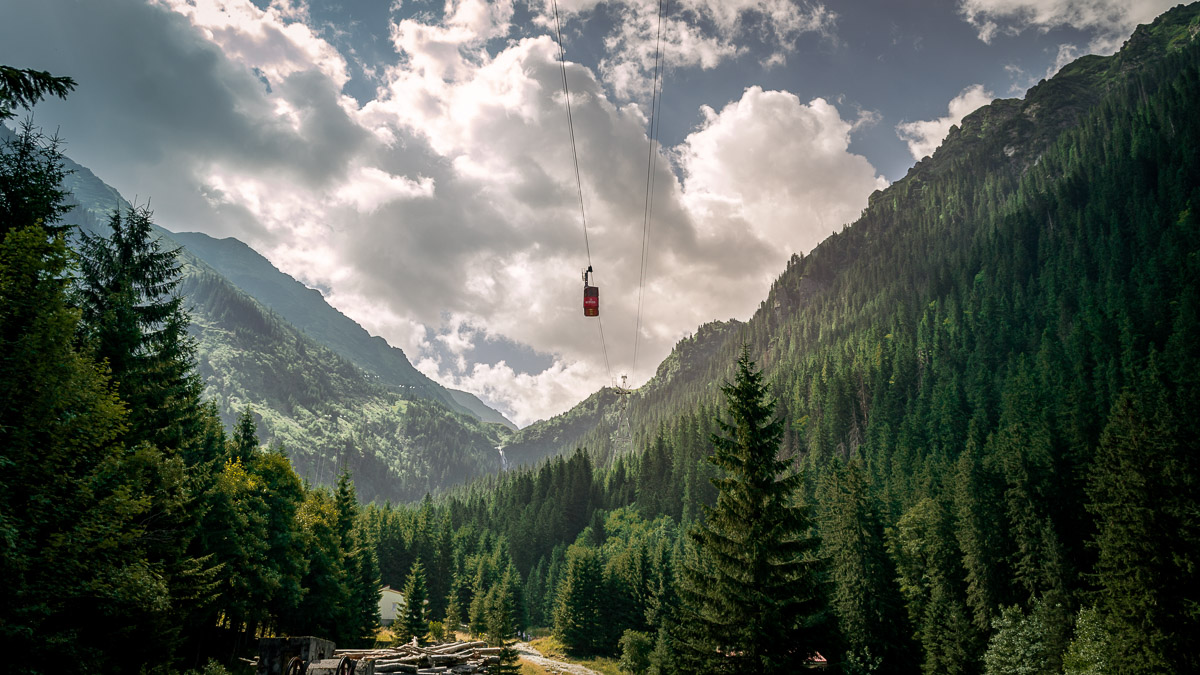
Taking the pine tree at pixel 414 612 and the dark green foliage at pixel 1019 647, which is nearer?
the dark green foliage at pixel 1019 647

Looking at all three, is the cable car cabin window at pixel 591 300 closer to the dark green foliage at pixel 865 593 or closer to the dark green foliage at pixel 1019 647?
the dark green foliage at pixel 865 593

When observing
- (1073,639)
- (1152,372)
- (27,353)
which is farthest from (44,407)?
(1152,372)

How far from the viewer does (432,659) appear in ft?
133

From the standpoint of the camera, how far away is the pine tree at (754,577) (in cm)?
2109

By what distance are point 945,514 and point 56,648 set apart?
6474 cm

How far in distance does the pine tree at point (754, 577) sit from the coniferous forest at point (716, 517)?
4.3 inches

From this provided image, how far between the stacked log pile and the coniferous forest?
3.71 metres

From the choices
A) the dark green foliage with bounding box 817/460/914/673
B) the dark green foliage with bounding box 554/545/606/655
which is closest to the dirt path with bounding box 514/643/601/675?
the dark green foliage with bounding box 554/545/606/655

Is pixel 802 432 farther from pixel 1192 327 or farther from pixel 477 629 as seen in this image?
pixel 477 629

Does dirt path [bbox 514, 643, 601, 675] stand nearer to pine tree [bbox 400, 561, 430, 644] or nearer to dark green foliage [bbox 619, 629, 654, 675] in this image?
dark green foliage [bbox 619, 629, 654, 675]

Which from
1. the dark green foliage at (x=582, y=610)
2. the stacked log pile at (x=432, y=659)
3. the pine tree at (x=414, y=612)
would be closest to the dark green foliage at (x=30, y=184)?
the stacked log pile at (x=432, y=659)

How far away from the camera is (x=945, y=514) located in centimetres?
5816

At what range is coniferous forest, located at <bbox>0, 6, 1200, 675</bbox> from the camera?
16.2 meters

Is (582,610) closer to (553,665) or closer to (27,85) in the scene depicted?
(553,665)
